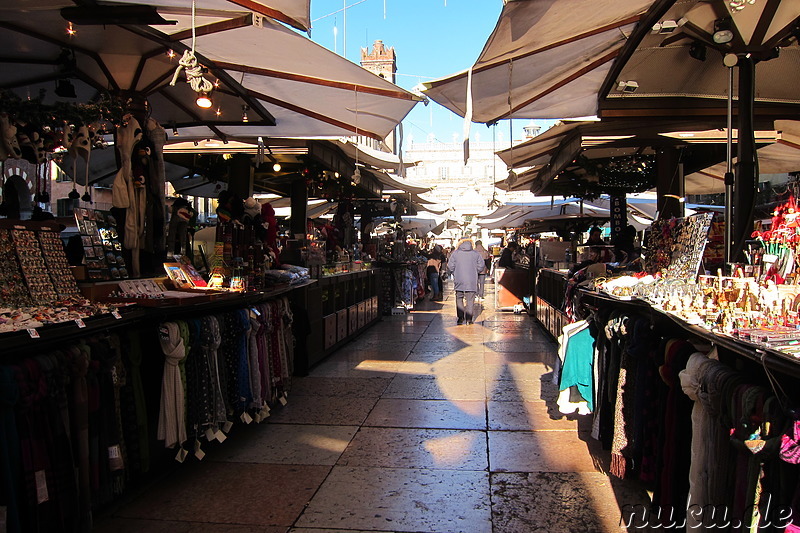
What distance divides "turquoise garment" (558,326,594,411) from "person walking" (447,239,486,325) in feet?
26.6

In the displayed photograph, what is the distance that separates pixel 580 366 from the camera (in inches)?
189

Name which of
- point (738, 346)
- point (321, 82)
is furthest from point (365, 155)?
point (738, 346)

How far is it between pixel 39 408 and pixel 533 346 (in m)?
8.45

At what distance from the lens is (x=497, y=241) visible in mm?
45781

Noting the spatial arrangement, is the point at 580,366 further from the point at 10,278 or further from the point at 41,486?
the point at 10,278

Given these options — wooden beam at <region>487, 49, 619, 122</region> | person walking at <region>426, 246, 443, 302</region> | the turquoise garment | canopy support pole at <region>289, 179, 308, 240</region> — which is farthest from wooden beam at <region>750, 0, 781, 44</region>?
person walking at <region>426, 246, 443, 302</region>

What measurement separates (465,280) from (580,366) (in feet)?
27.0

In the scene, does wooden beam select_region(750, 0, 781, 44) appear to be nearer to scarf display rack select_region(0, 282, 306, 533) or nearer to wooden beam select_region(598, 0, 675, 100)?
wooden beam select_region(598, 0, 675, 100)

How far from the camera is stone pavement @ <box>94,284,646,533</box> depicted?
3.70 meters

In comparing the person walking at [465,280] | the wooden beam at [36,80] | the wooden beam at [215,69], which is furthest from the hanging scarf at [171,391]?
the person walking at [465,280]

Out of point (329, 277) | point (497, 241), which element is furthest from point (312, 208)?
point (497, 241)

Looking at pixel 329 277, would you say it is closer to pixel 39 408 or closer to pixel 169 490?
pixel 169 490

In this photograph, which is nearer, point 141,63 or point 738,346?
point 738,346

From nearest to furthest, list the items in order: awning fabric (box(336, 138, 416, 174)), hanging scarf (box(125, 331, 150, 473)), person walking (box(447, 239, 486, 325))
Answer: hanging scarf (box(125, 331, 150, 473)), awning fabric (box(336, 138, 416, 174)), person walking (box(447, 239, 486, 325))
